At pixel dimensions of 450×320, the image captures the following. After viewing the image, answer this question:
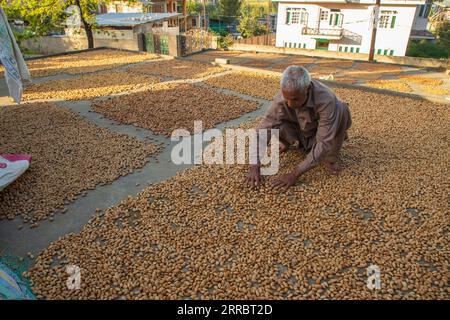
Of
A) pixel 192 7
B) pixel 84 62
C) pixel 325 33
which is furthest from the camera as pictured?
pixel 192 7

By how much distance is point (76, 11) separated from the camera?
36.7 ft

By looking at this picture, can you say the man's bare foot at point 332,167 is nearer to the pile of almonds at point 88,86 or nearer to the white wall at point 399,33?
the pile of almonds at point 88,86

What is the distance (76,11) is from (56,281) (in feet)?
38.3

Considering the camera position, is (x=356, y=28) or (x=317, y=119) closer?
(x=317, y=119)

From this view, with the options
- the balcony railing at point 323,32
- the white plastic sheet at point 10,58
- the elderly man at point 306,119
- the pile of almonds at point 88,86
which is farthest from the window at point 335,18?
the white plastic sheet at point 10,58

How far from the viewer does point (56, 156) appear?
3553 millimetres

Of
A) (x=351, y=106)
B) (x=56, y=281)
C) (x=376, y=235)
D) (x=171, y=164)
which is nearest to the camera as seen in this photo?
(x=56, y=281)

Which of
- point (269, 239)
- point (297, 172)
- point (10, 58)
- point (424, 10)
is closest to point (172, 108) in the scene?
point (10, 58)

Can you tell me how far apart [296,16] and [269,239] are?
18.6 meters

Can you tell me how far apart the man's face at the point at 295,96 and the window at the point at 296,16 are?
17.4 metres

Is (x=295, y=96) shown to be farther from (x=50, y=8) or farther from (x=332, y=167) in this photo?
(x=50, y=8)

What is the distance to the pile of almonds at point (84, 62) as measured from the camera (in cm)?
756

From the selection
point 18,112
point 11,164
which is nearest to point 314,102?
point 11,164

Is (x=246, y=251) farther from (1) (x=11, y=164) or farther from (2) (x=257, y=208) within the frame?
(1) (x=11, y=164)
